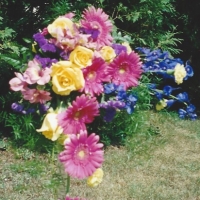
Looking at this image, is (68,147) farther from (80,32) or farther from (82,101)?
(80,32)

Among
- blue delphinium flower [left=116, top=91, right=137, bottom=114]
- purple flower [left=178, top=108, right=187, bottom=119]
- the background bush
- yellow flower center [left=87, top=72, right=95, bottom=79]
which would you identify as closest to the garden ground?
the background bush

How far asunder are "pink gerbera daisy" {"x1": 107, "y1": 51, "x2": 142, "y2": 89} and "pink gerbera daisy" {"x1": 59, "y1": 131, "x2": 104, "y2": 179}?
45cm

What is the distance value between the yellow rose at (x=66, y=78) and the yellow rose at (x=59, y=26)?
0.83 ft

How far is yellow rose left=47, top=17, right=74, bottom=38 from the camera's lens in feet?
7.89

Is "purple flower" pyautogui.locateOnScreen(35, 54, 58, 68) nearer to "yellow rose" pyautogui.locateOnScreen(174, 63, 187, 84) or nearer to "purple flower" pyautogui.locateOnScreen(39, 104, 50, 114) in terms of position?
"purple flower" pyautogui.locateOnScreen(39, 104, 50, 114)

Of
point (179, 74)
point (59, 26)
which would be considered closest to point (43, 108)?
point (59, 26)

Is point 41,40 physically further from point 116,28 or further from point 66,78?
point 116,28

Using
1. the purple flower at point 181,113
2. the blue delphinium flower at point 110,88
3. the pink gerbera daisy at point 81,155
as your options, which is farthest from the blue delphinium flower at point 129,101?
the pink gerbera daisy at point 81,155

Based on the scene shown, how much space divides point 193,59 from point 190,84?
0.29 m

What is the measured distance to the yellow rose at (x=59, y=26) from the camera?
241cm

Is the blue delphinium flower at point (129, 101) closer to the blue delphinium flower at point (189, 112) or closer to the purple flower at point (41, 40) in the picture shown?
the blue delphinium flower at point (189, 112)

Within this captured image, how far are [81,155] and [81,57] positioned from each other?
18.0 inches

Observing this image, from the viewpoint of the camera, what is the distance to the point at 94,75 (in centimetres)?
227

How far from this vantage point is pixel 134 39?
17.1 ft
